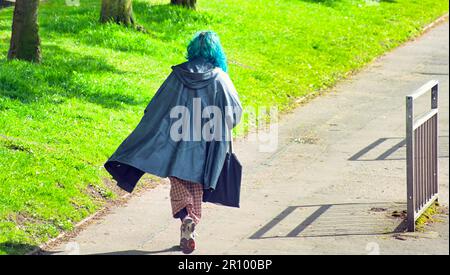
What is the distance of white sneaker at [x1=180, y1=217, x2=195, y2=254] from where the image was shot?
30.0 feet

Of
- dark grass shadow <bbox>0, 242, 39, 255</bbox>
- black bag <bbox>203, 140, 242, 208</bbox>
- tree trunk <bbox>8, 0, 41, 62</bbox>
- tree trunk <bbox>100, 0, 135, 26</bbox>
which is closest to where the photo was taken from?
dark grass shadow <bbox>0, 242, 39, 255</bbox>

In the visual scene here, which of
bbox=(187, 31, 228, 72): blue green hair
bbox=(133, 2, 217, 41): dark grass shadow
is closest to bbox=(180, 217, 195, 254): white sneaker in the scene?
bbox=(187, 31, 228, 72): blue green hair

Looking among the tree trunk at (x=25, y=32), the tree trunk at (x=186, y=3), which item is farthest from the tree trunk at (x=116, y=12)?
the tree trunk at (x=25, y=32)

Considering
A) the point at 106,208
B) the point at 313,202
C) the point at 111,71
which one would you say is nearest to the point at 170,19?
the point at 111,71

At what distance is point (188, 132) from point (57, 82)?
5.35m

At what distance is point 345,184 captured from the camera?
11891mm

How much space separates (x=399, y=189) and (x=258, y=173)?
161cm

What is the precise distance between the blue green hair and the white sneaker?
1.37m

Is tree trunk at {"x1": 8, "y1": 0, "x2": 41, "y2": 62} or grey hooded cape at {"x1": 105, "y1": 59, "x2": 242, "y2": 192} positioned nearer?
grey hooded cape at {"x1": 105, "y1": 59, "x2": 242, "y2": 192}

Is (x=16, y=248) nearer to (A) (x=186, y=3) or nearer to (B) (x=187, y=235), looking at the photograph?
(B) (x=187, y=235)

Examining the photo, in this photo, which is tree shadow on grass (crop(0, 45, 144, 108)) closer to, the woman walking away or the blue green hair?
the woman walking away

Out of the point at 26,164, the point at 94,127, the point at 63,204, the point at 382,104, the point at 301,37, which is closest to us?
the point at 63,204

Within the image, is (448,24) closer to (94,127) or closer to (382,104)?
(382,104)
